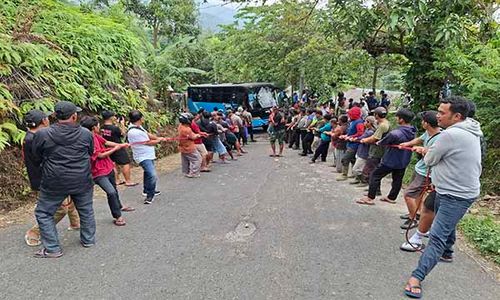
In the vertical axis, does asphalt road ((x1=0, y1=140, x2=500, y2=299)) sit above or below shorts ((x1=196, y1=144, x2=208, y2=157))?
below

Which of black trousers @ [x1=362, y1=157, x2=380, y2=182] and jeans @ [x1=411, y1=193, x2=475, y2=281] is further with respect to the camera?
black trousers @ [x1=362, y1=157, x2=380, y2=182]

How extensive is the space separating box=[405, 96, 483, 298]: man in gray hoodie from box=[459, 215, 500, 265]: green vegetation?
53.9 inches

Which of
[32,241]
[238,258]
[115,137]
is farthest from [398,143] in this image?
[32,241]

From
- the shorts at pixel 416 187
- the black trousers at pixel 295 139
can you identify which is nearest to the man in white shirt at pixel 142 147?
the shorts at pixel 416 187

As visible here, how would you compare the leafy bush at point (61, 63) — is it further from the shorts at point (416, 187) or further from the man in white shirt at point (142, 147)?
the shorts at point (416, 187)

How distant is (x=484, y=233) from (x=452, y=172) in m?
2.03

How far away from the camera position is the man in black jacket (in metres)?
4.31

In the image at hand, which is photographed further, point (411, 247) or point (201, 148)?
point (201, 148)

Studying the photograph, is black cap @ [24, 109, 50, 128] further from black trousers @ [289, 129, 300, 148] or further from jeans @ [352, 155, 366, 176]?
black trousers @ [289, 129, 300, 148]

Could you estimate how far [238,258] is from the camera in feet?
14.4

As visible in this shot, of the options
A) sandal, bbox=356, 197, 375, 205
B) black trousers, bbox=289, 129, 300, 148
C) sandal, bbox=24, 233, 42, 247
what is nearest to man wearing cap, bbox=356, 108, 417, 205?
sandal, bbox=356, 197, 375, 205

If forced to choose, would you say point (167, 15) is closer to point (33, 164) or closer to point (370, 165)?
point (370, 165)

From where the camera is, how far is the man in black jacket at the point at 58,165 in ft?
14.1

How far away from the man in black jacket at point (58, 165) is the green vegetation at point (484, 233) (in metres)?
4.84
